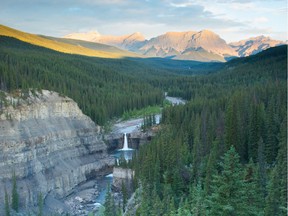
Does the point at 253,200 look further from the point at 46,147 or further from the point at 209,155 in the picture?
the point at 46,147

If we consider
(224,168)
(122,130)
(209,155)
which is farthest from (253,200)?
(122,130)

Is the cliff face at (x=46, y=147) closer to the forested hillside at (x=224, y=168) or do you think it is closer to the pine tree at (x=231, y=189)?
the forested hillside at (x=224, y=168)

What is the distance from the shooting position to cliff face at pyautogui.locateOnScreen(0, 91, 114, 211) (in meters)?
73.1

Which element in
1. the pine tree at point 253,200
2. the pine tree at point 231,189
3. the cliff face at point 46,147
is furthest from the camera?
the cliff face at point 46,147

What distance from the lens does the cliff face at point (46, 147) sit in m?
73.1

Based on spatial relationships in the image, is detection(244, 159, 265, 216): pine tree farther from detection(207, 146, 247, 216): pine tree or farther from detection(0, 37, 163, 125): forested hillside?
detection(0, 37, 163, 125): forested hillside

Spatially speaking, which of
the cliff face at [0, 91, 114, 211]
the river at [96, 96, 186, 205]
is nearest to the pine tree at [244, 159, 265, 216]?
the cliff face at [0, 91, 114, 211]

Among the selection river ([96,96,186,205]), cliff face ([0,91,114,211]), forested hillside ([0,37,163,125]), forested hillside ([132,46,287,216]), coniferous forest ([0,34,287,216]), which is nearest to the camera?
forested hillside ([132,46,287,216])

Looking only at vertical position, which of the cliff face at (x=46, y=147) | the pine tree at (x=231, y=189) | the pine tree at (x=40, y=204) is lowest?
the pine tree at (x=40, y=204)

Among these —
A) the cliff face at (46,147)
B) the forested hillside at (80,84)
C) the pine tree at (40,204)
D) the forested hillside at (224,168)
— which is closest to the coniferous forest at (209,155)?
the forested hillside at (224,168)

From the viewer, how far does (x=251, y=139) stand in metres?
63.6

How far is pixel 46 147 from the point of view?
8162 cm

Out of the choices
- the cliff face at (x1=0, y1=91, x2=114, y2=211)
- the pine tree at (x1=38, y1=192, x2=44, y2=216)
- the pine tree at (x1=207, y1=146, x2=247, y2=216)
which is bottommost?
the pine tree at (x1=38, y1=192, x2=44, y2=216)

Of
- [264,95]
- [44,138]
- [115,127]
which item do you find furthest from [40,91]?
[264,95]
